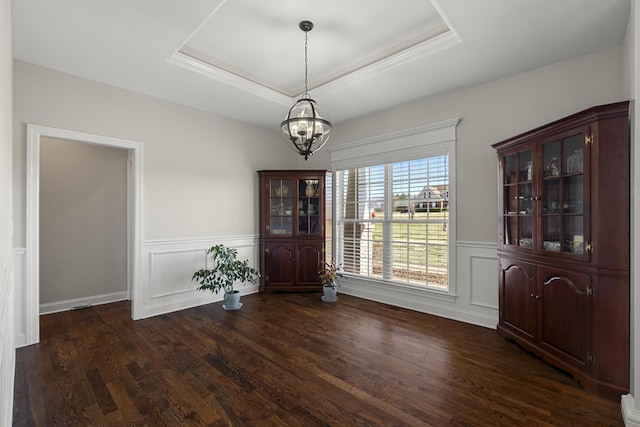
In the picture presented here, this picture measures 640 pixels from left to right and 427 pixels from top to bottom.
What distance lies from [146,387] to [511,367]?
2966 millimetres

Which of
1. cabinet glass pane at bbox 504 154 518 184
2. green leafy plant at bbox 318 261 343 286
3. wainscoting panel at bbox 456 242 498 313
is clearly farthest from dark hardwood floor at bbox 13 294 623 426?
cabinet glass pane at bbox 504 154 518 184

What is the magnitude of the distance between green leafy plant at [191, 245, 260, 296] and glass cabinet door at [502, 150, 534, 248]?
3268mm

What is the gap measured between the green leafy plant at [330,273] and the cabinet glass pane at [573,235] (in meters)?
2.93

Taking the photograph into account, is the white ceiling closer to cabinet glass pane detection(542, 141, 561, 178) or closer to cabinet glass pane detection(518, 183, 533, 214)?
cabinet glass pane detection(542, 141, 561, 178)

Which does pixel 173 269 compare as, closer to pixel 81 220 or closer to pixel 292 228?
pixel 81 220

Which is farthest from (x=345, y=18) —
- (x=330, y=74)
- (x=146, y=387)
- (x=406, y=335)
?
(x=146, y=387)

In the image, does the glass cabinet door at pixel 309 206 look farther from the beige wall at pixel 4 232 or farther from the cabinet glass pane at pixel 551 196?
the beige wall at pixel 4 232

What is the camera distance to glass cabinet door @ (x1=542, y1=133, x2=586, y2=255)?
8.00 feet

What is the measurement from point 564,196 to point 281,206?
12.3 ft

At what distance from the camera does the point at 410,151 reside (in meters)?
4.22

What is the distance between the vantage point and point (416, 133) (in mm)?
4148

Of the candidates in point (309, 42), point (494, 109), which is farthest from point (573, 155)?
point (309, 42)

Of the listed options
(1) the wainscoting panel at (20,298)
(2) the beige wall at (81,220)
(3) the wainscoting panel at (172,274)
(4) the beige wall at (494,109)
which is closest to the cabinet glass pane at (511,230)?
(4) the beige wall at (494,109)

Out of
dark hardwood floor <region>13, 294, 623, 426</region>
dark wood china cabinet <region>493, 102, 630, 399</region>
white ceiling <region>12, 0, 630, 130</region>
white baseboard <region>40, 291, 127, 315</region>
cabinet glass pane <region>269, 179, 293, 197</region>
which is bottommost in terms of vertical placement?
dark hardwood floor <region>13, 294, 623, 426</region>
